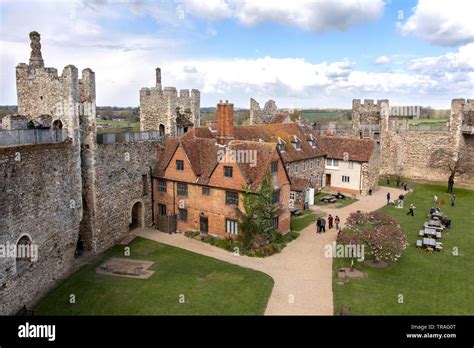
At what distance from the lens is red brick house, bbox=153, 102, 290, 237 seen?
90.9ft

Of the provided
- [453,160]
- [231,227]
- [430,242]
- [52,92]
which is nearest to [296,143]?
[231,227]

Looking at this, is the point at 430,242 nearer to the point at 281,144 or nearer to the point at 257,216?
the point at 257,216

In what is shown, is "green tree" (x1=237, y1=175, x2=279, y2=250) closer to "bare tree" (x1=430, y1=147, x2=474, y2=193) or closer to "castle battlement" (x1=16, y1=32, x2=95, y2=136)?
"castle battlement" (x1=16, y1=32, x2=95, y2=136)

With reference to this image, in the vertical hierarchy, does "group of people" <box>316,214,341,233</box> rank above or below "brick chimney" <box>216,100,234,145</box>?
below

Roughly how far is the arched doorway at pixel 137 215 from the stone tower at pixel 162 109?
6.98 meters

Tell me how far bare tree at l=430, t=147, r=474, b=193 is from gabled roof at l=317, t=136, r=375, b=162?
9.85 metres

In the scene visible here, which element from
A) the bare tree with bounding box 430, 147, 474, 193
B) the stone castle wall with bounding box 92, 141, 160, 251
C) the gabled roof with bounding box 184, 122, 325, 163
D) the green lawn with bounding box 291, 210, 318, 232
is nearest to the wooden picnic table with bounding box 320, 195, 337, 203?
the green lawn with bounding box 291, 210, 318, 232

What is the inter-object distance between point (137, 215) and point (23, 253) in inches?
509

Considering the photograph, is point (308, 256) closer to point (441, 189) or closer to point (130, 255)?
point (130, 255)

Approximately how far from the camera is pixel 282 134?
138ft

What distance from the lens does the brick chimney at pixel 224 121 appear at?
3011 centimetres
